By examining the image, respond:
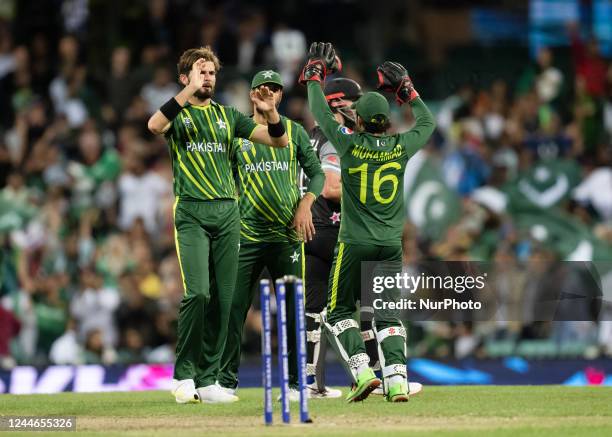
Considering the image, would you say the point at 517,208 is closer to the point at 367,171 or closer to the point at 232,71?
the point at 232,71

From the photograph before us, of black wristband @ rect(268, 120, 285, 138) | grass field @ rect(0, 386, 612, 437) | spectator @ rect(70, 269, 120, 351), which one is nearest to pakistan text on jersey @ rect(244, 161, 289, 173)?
black wristband @ rect(268, 120, 285, 138)

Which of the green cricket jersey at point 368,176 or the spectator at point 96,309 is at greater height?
the green cricket jersey at point 368,176

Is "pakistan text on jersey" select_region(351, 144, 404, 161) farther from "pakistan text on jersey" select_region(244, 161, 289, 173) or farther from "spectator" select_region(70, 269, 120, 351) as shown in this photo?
"spectator" select_region(70, 269, 120, 351)

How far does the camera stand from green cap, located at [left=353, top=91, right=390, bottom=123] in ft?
33.8

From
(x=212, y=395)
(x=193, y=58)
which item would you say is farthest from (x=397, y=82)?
(x=212, y=395)

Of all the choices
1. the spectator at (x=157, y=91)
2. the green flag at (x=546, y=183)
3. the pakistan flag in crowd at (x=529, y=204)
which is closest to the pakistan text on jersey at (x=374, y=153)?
the pakistan flag in crowd at (x=529, y=204)

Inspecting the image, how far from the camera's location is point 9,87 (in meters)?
19.3

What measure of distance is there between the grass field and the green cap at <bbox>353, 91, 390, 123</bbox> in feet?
7.27

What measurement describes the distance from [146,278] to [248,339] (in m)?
1.73

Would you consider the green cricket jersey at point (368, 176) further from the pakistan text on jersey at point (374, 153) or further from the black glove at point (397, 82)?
the black glove at point (397, 82)

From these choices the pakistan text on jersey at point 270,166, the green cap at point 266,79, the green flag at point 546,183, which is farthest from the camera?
the green flag at point 546,183

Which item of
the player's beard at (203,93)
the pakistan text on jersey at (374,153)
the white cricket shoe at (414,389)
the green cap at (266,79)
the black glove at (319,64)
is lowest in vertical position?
the white cricket shoe at (414,389)

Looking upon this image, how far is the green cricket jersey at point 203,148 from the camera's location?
10.4m

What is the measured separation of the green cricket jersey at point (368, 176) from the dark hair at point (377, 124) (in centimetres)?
7
